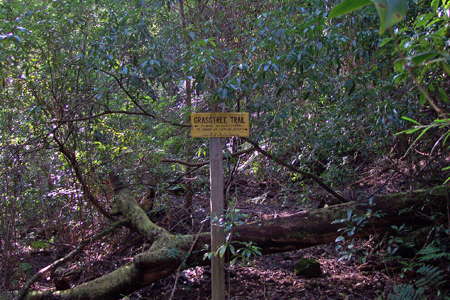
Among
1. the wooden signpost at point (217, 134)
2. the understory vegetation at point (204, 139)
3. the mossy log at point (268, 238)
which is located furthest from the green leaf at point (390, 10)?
the mossy log at point (268, 238)

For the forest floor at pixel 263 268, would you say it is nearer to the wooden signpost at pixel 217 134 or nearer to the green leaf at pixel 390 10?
the wooden signpost at pixel 217 134

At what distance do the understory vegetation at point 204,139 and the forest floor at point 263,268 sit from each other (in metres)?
0.02

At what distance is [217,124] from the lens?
12.9ft

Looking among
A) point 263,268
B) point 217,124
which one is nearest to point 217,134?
point 217,124

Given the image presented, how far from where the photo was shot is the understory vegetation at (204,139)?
4.11 m

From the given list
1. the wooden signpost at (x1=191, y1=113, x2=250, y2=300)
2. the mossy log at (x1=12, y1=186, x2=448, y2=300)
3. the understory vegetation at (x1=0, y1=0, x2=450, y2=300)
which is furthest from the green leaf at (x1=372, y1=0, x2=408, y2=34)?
the mossy log at (x1=12, y1=186, x2=448, y2=300)

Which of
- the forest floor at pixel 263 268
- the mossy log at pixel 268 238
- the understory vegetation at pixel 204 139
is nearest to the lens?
the understory vegetation at pixel 204 139

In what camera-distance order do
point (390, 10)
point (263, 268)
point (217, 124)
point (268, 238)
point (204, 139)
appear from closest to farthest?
point (390, 10)
point (217, 124)
point (268, 238)
point (204, 139)
point (263, 268)

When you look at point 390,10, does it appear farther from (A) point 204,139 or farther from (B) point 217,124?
(A) point 204,139

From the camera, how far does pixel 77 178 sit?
18.9ft

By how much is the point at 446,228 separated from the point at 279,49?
2.39 meters

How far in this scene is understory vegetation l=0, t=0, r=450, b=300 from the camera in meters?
4.11

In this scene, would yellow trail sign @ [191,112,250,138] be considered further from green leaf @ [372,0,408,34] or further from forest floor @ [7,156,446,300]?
green leaf @ [372,0,408,34]

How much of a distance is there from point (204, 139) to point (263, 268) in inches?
70.4
